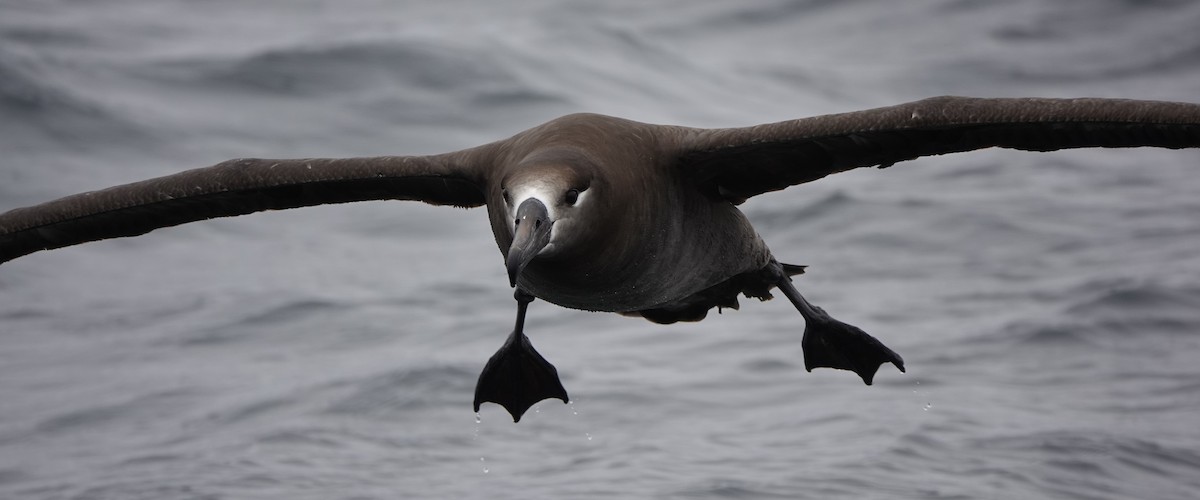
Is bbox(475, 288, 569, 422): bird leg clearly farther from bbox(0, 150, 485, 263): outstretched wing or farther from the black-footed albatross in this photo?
bbox(0, 150, 485, 263): outstretched wing

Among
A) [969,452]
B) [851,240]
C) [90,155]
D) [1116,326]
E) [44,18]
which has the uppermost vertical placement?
[44,18]

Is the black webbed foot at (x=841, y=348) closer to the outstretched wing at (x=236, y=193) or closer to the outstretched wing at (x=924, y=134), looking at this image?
the outstretched wing at (x=924, y=134)

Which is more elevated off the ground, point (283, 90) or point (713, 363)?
point (283, 90)

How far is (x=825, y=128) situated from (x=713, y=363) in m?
4.99

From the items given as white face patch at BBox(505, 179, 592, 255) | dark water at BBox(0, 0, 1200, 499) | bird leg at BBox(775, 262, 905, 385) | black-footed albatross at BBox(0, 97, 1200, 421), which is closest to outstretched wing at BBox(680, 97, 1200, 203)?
black-footed albatross at BBox(0, 97, 1200, 421)

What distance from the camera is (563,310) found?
1396cm

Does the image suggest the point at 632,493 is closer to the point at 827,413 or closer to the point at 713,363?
the point at 827,413

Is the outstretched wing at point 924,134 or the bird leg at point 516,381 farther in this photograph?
the bird leg at point 516,381

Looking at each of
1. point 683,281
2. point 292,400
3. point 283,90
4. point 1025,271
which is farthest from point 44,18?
point 683,281

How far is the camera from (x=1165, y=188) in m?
16.8

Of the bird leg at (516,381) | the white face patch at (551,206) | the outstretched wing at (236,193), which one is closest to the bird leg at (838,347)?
the bird leg at (516,381)

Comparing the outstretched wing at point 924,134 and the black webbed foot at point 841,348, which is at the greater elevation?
the outstretched wing at point 924,134

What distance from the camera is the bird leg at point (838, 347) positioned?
980 cm

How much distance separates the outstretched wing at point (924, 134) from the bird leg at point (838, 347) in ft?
6.02
